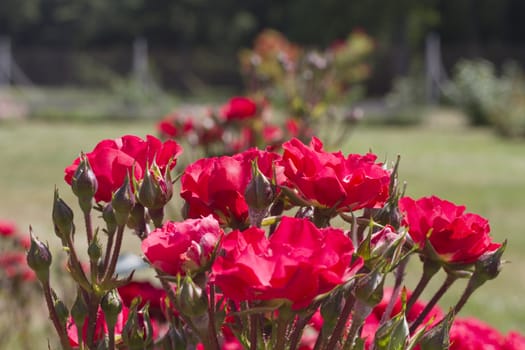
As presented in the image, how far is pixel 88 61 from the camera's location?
1948cm

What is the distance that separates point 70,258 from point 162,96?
13.2 m

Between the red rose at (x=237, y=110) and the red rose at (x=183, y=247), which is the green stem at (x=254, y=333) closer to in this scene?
the red rose at (x=183, y=247)

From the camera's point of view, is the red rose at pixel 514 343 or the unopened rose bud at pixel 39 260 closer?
the unopened rose bud at pixel 39 260

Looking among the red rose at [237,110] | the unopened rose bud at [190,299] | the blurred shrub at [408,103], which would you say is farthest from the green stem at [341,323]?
the blurred shrub at [408,103]

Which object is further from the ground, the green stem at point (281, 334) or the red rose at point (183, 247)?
the red rose at point (183, 247)

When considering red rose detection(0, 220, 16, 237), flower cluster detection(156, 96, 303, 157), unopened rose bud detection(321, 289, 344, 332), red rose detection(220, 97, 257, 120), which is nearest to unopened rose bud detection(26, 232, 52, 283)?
unopened rose bud detection(321, 289, 344, 332)

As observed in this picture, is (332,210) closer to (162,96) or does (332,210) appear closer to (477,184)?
(477,184)

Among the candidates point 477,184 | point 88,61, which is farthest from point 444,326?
point 88,61

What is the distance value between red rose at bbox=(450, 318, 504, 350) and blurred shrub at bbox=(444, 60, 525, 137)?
10.2 m

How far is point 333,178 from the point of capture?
62 centimetres

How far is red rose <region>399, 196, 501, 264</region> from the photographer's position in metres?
0.67

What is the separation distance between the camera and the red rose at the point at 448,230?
667mm

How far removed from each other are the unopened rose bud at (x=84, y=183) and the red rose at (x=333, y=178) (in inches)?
5.8

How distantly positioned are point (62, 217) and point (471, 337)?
0.37 meters
